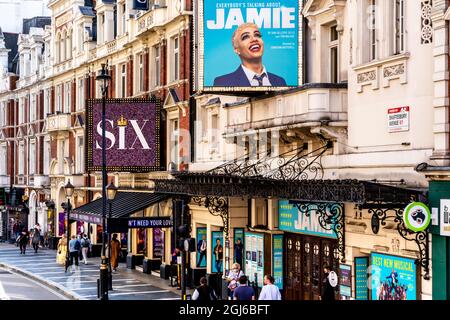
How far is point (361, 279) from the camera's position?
1945 cm

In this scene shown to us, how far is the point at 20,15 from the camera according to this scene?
7306 centimetres

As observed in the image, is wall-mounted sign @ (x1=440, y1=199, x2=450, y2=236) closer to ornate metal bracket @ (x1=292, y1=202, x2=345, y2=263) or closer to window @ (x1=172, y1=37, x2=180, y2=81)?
ornate metal bracket @ (x1=292, y1=202, x2=345, y2=263)

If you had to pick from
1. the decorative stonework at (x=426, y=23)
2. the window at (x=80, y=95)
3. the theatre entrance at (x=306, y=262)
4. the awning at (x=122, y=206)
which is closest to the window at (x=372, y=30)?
the decorative stonework at (x=426, y=23)

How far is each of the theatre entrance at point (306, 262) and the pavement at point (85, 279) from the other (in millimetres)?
5090

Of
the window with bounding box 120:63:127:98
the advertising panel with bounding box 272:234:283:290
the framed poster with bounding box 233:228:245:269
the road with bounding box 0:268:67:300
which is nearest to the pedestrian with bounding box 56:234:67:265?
the road with bounding box 0:268:67:300

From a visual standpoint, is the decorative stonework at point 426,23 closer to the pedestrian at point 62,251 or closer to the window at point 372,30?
the window at point 372,30

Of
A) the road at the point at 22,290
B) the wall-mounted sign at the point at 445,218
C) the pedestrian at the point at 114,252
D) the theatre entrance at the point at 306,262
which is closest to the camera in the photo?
the wall-mounted sign at the point at 445,218

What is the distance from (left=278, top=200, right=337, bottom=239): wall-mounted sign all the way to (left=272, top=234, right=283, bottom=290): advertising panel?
56 cm

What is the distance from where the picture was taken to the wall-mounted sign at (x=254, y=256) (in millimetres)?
26047

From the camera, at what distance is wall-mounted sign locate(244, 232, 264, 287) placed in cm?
2605

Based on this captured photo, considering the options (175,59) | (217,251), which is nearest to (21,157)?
(175,59)
